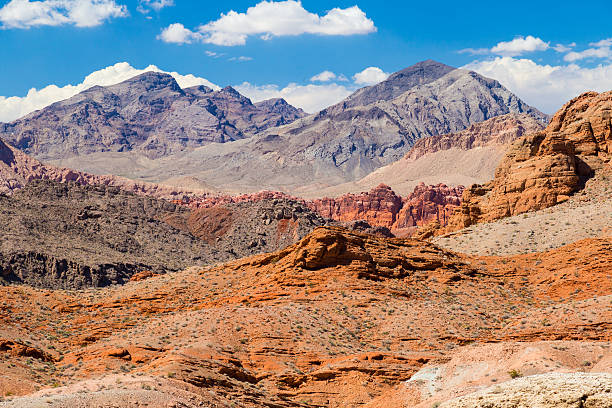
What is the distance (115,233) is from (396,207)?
298 ft

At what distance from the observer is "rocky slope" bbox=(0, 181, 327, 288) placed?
84688 mm

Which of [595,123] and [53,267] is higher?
[595,123]

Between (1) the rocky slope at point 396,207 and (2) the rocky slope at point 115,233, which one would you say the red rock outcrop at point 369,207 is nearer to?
(1) the rocky slope at point 396,207

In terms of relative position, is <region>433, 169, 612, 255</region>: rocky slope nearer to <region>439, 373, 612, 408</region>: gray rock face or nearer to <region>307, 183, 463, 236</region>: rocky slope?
<region>439, 373, 612, 408</region>: gray rock face

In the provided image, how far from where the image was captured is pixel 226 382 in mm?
26047

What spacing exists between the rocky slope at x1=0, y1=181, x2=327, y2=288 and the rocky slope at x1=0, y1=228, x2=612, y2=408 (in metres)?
36.9

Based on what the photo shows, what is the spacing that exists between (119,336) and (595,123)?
5217 cm

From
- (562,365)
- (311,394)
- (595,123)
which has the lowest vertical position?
(311,394)

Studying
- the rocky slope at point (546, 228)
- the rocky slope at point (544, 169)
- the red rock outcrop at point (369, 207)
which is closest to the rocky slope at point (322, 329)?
the rocky slope at point (546, 228)

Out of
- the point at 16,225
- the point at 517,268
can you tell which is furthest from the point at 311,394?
the point at 16,225

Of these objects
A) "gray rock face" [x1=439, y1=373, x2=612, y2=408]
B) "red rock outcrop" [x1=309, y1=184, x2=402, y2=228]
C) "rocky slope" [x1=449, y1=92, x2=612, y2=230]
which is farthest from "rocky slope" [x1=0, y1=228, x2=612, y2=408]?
"red rock outcrop" [x1=309, y1=184, x2=402, y2=228]

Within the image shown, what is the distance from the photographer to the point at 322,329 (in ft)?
118

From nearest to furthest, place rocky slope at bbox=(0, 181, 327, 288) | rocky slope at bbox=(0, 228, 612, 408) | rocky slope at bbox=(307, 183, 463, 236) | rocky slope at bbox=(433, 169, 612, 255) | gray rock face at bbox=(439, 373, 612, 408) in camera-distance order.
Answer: gray rock face at bbox=(439, 373, 612, 408), rocky slope at bbox=(0, 228, 612, 408), rocky slope at bbox=(433, 169, 612, 255), rocky slope at bbox=(0, 181, 327, 288), rocky slope at bbox=(307, 183, 463, 236)

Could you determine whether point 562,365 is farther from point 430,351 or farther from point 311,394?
point 430,351
